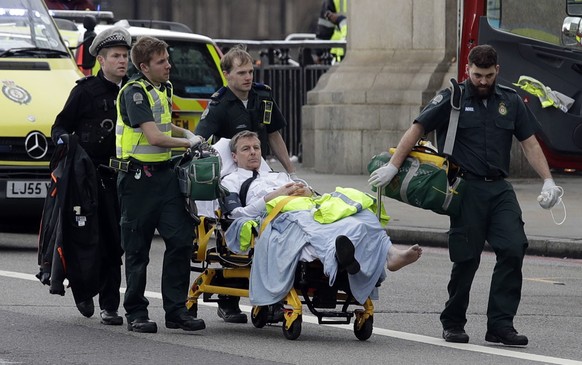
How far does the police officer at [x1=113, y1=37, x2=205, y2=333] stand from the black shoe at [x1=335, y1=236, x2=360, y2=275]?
1.02 metres

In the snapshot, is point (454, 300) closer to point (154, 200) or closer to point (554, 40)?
point (154, 200)

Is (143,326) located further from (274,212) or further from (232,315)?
(274,212)

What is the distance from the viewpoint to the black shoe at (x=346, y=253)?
9.23 m

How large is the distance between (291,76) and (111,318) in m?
14.5

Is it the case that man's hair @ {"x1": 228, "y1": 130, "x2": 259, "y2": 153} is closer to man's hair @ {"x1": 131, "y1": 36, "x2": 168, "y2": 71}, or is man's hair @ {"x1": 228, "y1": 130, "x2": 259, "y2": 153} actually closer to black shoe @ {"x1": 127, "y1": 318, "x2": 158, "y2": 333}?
man's hair @ {"x1": 131, "y1": 36, "x2": 168, "y2": 71}

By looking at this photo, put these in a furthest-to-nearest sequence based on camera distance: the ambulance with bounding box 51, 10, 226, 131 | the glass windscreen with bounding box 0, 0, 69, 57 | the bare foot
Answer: the ambulance with bounding box 51, 10, 226, 131 < the glass windscreen with bounding box 0, 0, 69, 57 < the bare foot

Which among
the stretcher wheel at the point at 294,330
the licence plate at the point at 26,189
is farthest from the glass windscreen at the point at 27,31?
the stretcher wheel at the point at 294,330

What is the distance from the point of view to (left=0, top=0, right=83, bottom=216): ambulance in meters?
13.8

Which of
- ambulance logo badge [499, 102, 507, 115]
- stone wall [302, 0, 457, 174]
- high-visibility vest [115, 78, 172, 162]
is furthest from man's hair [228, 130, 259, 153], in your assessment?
stone wall [302, 0, 457, 174]

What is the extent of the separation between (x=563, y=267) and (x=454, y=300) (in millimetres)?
4380

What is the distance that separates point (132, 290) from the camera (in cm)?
985

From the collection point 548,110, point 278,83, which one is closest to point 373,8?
point 278,83

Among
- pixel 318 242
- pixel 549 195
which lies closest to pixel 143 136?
pixel 318 242

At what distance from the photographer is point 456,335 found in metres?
9.71
